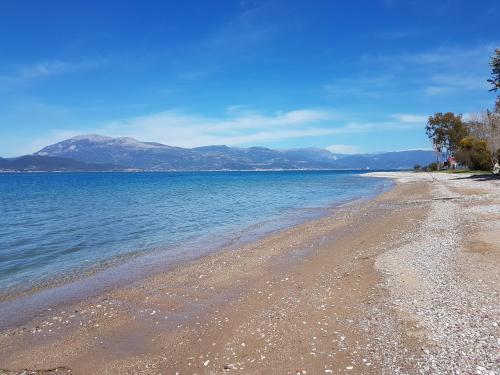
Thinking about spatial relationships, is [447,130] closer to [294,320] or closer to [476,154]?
[476,154]

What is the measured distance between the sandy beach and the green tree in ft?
214

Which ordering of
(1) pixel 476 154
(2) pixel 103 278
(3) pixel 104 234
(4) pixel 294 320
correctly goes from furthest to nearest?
(1) pixel 476 154 < (3) pixel 104 234 < (2) pixel 103 278 < (4) pixel 294 320

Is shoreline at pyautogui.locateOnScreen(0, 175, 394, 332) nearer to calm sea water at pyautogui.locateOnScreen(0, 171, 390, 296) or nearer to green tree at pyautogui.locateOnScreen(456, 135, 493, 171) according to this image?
calm sea water at pyautogui.locateOnScreen(0, 171, 390, 296)

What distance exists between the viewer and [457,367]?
6.80m

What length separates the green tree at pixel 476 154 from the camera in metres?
73.3

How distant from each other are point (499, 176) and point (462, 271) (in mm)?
50771

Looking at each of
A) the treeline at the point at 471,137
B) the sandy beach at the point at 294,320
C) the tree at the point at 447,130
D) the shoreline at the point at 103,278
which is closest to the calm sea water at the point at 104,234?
the shoreline at the point at 103,278

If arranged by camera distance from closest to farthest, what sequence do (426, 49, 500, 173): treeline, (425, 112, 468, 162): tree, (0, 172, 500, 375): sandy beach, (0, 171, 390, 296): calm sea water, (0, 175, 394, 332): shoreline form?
(0, 172, 500, 375): sandy beach < (0, 175, 394, 332): shoreline < (0, 171, 390, 296): calm sea water < (426, 49, 500, 173): treeline < (425, 112, 468, 162): tree

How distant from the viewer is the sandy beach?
25.4 ft

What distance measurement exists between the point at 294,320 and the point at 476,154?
79217mm

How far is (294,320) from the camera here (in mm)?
9859

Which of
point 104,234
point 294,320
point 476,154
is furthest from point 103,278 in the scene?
point 476,154

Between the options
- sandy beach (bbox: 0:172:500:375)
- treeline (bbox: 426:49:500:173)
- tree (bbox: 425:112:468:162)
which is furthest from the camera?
tree (bbox: 425:112:468:162)

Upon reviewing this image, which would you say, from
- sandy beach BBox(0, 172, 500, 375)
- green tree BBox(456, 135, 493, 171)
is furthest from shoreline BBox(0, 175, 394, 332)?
green tree BBox(456, 135, 493, 171)
